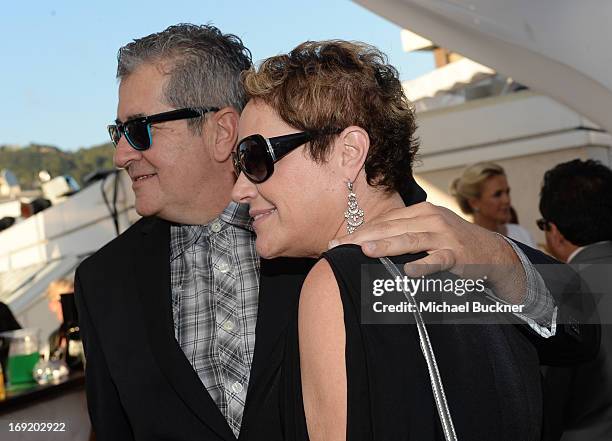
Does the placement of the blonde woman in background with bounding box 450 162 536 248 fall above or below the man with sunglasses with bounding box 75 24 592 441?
below

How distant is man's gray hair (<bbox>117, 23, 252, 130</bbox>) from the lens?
8.25 feet

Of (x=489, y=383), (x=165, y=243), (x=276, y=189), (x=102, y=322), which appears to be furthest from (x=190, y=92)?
(x=489, y=383)

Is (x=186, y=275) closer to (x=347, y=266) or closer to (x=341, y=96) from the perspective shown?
(x=341, y=96)

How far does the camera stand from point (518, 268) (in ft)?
5.49

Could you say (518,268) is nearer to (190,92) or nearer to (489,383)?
(489,383)

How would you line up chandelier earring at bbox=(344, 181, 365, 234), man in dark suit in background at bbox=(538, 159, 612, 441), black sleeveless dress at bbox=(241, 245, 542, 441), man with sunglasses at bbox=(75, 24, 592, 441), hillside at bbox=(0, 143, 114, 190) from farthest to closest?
hillside at bbox=(0, 143, 114, 190)
man in dark suit in background at bbox=(538, 159, 612, 441)
man with sunglasses at bbox=(75, 24, 592, 441)
chandelier earring at bbox=(344, 181, 365, 234)
black sleeveless dress at bbox=(241, 245, 542, 441)

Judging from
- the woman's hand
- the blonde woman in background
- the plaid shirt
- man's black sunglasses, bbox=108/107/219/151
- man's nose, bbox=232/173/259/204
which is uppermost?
man's black sunglasses, bbox=108/107/219/151

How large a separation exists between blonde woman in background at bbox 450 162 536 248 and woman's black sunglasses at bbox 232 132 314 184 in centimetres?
Result: 414

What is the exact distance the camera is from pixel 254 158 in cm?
168

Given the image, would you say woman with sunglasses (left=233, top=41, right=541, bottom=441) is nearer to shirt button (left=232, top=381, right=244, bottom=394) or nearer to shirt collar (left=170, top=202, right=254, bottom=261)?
shirt button (left=232, top=381, right=244, bottom=394)

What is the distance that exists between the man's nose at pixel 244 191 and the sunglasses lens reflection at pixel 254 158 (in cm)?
8

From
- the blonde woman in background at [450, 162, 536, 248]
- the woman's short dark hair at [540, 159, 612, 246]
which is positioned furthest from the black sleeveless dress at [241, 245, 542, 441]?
the blonde woman in background at [450, 162, 536, 248]

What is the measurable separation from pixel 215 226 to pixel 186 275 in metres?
0.20

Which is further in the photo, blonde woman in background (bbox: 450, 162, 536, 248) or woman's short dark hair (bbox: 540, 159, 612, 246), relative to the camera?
blonde woman in background (bbox: 450, 162, 536, 248)
